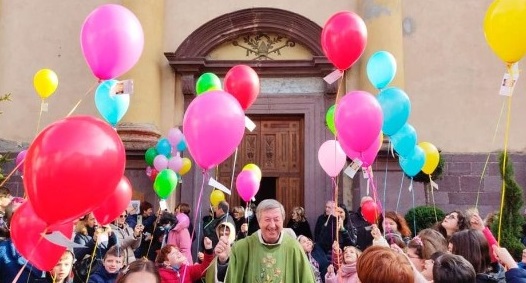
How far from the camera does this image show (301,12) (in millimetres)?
11211

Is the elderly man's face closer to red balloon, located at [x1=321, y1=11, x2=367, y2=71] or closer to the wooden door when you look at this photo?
red balloon, located at [x1=321, y1=11, x2=367, y2=71]

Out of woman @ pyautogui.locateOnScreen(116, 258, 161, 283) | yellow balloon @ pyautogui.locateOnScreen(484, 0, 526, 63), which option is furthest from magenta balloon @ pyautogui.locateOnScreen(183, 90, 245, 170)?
yellow balloon @ pyautogui.locateOnScreen(484, 0, 526, 63)

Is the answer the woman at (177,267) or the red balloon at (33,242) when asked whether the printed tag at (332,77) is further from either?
the red balloon at (33,242)

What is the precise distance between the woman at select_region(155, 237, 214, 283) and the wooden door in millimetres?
5695

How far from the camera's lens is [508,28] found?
14.6ft

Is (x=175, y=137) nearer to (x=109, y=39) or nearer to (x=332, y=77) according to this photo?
(x=332, y=77)

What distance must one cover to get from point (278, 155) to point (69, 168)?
8462 mm

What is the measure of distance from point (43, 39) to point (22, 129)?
1.94m

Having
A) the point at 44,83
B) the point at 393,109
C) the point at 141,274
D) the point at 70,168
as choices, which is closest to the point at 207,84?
the point at 393,109

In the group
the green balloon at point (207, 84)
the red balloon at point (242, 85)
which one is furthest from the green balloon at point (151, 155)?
the red balloon at point (242, 85)

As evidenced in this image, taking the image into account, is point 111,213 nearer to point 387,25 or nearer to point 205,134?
point 205,134

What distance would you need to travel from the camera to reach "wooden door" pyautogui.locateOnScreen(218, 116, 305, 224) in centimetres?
1079

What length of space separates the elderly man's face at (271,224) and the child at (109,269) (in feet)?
4.37

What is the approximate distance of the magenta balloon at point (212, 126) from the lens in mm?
4020
